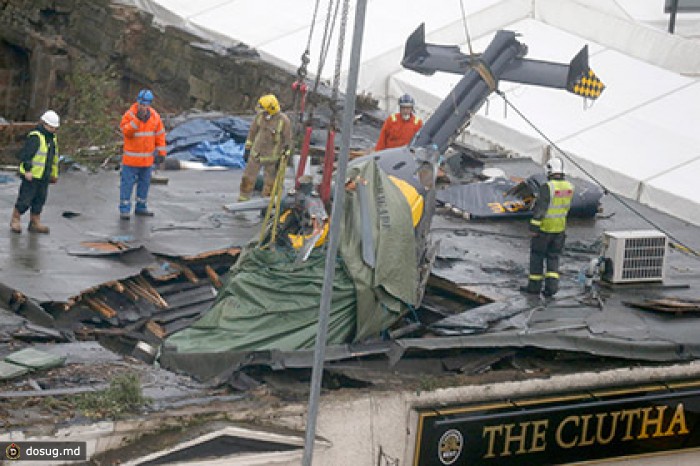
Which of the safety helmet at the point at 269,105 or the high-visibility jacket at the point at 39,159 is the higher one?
the safety helmet at the point at 269,105

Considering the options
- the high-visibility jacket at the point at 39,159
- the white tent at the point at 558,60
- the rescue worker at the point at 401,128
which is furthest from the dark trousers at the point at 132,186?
the white tent at the point at 558,60

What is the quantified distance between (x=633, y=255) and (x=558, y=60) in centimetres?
1310

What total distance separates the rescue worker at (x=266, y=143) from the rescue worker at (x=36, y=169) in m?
3.13

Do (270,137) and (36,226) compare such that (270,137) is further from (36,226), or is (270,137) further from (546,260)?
(546,260)

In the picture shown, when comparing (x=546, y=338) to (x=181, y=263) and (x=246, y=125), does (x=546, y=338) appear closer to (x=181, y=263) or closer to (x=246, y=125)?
(x=181, y=263)

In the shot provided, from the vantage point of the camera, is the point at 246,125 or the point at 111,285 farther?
the point at 246,125

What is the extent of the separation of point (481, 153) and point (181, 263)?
8.59 meters

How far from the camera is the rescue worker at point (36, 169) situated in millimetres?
16109

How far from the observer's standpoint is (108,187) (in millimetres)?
19156

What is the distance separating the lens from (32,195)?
16.3 meters

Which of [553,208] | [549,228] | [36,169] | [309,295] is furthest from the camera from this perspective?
[36,169]

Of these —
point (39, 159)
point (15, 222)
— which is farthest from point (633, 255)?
point (15, 222)

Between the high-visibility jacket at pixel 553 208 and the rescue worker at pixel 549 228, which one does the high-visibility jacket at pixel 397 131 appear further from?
the high-visibility jacket at pixel 553 208

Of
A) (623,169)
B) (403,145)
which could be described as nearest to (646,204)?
(623,169)
